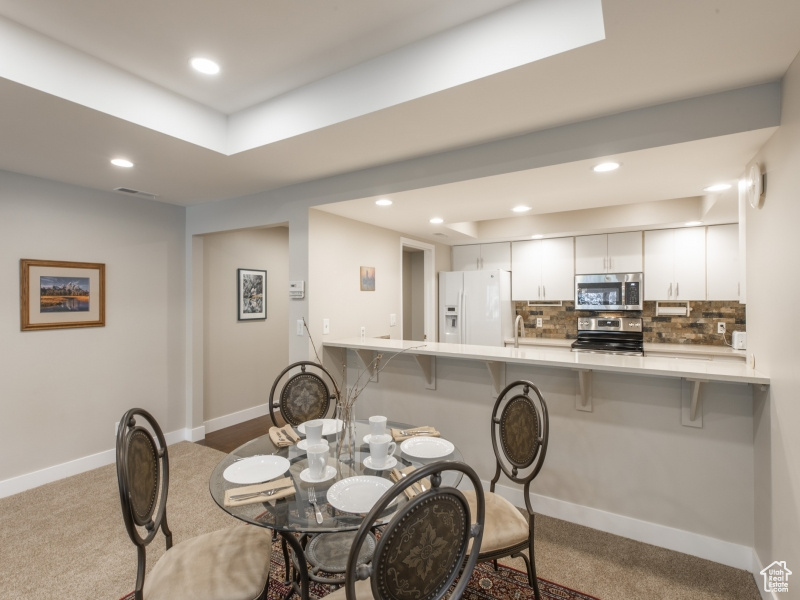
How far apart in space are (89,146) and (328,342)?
205cm

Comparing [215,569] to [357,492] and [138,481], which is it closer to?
[138,481]

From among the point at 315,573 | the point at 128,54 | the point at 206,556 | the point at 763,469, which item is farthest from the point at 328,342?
the point at 763,469

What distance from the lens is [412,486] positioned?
63.7 inches

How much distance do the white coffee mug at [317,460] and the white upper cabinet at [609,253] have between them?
13.1 ft

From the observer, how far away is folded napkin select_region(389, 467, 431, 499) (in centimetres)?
151

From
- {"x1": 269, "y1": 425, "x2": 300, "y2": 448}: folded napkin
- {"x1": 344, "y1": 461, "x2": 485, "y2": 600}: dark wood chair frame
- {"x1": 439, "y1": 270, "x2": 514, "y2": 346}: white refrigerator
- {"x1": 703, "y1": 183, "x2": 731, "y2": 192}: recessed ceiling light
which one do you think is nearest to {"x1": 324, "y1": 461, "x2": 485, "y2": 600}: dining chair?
{"x1": 344, "y1": 461, "x2": 485, "y2": 600}: dark wood chair frame

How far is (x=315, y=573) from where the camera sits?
204 cm

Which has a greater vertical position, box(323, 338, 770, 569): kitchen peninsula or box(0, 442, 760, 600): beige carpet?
box(323, 338, 770, 569): kitchen peninsula

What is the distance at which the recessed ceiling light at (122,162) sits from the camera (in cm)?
277

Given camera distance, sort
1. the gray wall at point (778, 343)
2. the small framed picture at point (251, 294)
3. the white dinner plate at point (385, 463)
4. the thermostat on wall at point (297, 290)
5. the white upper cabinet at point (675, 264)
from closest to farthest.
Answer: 1. the gray wall at point (778, 343)
2. the white dinner plate at point (385, 463)
3. the thermostat on wall at point (297, 290)
4. the white upper cabinet at point (675, 264)
5. the small framed picture at point (251, 294)

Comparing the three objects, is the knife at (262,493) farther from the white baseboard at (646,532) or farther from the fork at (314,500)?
the white baseboard at (646,532)

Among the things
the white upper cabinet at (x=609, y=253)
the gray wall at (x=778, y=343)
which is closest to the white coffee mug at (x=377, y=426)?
the gray wall at (x=778, y=343)

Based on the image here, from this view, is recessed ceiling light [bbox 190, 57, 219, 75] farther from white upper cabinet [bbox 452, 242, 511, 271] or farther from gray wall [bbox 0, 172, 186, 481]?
white upper cabinet [bbox 452, 242, 511, 271]

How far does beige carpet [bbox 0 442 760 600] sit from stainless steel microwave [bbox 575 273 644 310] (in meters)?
2.69
